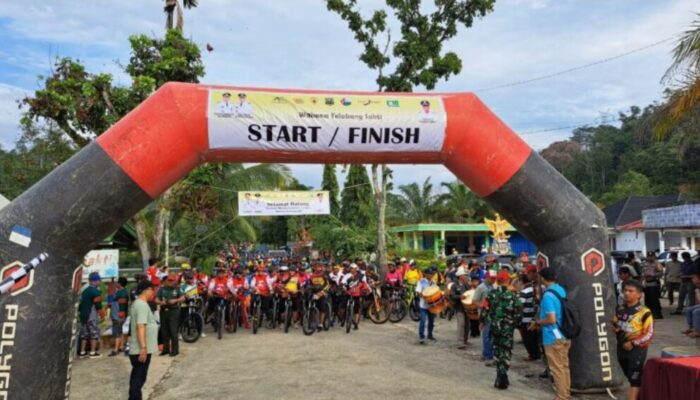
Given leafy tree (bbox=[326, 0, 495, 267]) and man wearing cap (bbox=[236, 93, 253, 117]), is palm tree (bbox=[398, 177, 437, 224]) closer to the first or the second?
leafy tree (bbox=[326, 0, 495, 267])

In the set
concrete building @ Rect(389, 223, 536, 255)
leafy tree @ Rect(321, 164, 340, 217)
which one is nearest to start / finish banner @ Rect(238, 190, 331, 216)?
concrete building @ Rect(389, 223, 536, 255)

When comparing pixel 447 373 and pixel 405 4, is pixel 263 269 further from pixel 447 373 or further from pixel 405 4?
pixel 405 4

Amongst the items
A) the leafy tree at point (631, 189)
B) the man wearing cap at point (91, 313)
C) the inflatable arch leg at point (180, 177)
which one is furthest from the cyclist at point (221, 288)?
the leafy tree at point (631, 189)

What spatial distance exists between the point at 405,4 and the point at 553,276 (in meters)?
12.7

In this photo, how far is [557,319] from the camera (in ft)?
21.5

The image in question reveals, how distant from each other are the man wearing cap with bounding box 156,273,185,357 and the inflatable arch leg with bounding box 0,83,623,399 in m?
3.82

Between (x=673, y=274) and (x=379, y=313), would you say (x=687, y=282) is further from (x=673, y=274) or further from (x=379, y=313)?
(x=379, y=313)

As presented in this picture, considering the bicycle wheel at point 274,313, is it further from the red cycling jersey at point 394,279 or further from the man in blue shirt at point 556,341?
the man in blue shirt at point 556,341

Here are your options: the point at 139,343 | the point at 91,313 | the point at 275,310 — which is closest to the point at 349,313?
the point at 275,310

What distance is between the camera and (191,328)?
472 inches

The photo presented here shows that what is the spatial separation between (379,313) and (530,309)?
579 centimetres

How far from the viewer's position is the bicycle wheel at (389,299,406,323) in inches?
558

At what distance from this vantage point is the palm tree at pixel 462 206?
41781mm

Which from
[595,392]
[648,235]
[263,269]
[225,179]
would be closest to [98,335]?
[263,269]
